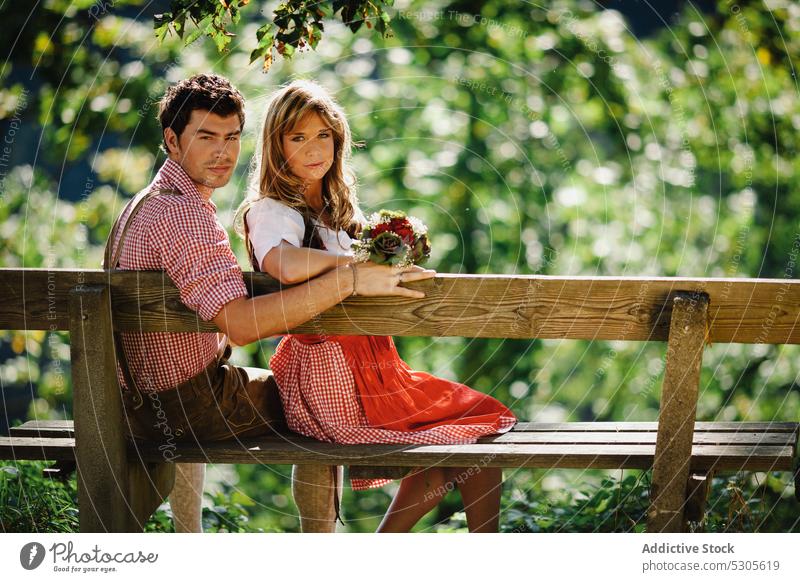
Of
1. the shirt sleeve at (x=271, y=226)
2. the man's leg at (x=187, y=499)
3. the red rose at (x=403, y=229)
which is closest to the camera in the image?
the red rose at (x=403, y=229)

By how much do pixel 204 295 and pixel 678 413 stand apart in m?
1.37

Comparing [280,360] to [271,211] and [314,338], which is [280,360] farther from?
[271,211]

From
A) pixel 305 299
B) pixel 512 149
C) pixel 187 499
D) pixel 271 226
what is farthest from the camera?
pixel 512 149

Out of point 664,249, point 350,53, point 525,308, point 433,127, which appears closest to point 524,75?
point 433,127

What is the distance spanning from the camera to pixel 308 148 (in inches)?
128

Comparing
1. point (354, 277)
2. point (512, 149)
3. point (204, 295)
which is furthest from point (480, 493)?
point (512, 149)

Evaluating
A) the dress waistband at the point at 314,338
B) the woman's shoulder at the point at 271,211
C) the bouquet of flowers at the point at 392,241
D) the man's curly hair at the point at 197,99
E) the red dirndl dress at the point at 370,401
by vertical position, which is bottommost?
the red dirndl dress at the point at 370,401

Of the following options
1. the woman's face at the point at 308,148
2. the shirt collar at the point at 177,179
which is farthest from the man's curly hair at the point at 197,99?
the woman's face at the point at 308,148

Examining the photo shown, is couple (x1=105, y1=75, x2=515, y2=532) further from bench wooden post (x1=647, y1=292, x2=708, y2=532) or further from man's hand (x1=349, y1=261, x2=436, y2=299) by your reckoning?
bench wooden post (x1=647, y1=292, x2=708, y2=532)

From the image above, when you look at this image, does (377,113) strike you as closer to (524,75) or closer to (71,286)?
(524,75)

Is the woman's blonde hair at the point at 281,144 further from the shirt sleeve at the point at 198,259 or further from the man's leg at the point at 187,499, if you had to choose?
the man's leg at the point at 187,499

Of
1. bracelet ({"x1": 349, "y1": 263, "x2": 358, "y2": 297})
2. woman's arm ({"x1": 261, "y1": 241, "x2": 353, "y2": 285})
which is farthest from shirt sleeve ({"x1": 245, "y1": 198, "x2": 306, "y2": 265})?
bracelet ({"x1": 349, "y1": 263, "x2": 358, "y2": 297})

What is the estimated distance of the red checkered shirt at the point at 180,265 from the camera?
8.92 ft

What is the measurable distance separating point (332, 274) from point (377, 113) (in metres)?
3.86
